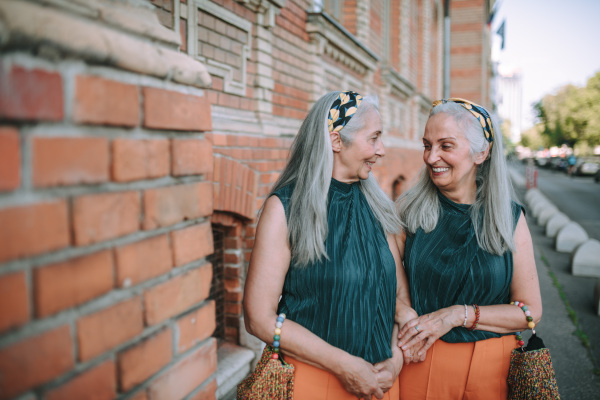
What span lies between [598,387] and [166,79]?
420cm

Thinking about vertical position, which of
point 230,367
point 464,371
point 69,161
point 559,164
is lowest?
point 230,367

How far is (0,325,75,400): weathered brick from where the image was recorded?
2.27ft

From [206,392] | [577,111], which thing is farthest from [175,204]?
[577,111]

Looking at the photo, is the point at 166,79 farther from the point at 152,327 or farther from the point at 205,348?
the point at 205,348

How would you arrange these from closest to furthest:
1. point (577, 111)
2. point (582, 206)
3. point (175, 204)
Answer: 1. point (175, 204)
2. point (582, 206)
3. point (577, 111)

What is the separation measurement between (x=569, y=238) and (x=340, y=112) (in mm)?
8223

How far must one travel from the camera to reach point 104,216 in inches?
34.5

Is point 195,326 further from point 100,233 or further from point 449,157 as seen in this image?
point 449,157

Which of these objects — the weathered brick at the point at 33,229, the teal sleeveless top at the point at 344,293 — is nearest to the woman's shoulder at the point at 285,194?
the teal sleeveless top at the point at 344,293

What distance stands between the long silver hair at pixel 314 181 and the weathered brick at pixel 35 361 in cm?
105

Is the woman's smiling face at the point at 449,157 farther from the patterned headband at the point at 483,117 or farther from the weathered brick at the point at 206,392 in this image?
the weathered brick at the point at 206,392

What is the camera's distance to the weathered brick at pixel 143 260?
931 mm

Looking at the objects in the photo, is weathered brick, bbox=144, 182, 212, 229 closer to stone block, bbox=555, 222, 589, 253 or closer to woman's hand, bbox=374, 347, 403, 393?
woman's hand, bbox=374, 347, 403, 393

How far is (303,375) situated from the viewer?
1.78 m
